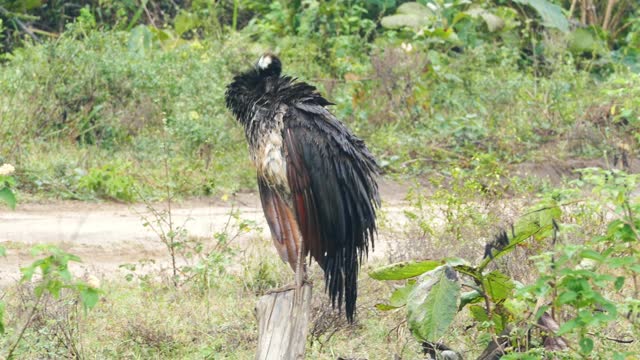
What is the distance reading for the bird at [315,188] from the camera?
5.13 m

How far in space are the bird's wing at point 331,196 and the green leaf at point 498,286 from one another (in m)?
0.63

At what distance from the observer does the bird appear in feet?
16.8

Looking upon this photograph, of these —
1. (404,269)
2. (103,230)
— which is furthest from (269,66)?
(103,230)

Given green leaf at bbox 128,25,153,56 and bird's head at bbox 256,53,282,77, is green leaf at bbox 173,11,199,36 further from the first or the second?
bird's head at bbox 256,53,282,77

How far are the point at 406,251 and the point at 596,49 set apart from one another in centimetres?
599

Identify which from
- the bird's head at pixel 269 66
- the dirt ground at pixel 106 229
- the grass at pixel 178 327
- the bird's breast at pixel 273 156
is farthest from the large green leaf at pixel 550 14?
the bird's breast at pixel 273 156

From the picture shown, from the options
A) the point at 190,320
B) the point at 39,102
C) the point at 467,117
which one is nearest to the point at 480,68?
the point at 467,117

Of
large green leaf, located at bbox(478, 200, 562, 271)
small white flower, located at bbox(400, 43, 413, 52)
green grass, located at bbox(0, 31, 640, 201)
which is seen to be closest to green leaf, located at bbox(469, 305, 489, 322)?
large green leaf, located at bbox(478, 200, 562, 271)

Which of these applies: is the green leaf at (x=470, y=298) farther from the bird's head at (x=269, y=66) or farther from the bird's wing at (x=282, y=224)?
the bird's head at (x=269, y=66)

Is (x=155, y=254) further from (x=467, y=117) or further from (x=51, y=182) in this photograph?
(x=467, y=117)

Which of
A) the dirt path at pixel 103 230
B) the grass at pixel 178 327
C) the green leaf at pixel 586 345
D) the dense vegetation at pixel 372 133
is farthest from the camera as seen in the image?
the dirt path at pixel 103 230

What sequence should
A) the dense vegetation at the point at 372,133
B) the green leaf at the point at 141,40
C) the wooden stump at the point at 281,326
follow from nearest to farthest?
1. the wooden stump at the point at 281,326
2. the dense vegetation at the point at 372,133
3. the green leaf at the point at 141,40

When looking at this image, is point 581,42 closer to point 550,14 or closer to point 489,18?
point 550,14

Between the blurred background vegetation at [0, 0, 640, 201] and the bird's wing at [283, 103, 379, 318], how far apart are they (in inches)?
139
